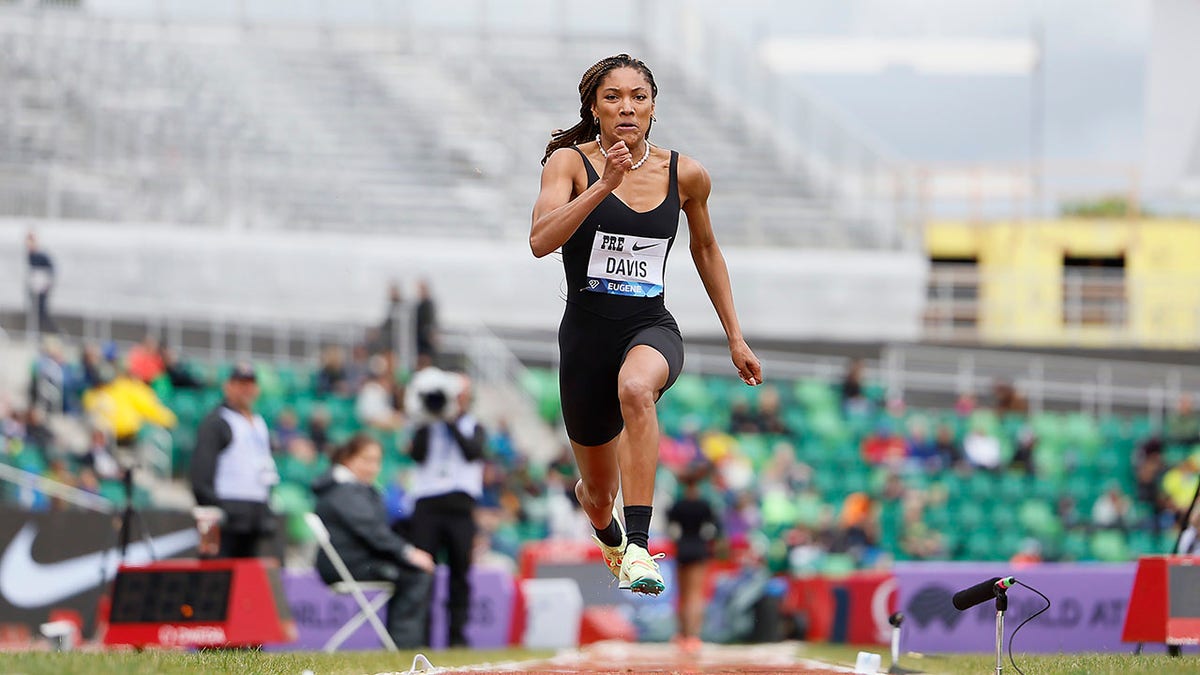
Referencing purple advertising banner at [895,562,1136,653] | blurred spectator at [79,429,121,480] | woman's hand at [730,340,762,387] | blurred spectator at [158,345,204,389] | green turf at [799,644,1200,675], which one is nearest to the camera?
green turf at [799,644,1200,675]

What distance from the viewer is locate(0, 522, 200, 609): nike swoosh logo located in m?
13.7

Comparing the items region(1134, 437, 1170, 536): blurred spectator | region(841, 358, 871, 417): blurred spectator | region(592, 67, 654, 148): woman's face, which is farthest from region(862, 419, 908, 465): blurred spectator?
region(592, 67, 654, 148): woman's face

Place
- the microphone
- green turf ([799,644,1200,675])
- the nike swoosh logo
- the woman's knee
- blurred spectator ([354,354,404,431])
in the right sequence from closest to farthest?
the microphone
green turf ([799,644,1200,675])
the woman's knee
the nike swoosh logo
blurred spectator ([354,354,404,431])

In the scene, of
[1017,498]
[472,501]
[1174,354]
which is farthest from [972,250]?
[472,501]

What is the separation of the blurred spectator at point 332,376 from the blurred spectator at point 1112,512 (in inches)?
372

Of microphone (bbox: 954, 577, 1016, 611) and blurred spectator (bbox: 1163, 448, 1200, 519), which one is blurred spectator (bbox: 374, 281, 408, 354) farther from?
microphone (bbox: 954, 577, 1016, 611)

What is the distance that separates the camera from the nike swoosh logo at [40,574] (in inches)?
539

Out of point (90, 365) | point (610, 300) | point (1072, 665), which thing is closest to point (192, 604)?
point (610, 300)

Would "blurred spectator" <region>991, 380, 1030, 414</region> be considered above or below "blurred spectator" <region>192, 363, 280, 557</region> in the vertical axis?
above

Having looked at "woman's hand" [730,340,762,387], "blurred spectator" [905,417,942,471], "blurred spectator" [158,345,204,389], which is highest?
"blurred spectator" [158,345,204,389]

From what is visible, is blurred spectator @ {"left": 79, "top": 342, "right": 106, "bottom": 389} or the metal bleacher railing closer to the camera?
blurred spectator @ {"left": 79, "top": 342, "right": 106, "bottom": 389}

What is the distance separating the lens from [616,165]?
6.60 meters

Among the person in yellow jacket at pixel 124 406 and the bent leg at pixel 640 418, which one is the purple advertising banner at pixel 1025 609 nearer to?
the bent leg at pixel 640 418

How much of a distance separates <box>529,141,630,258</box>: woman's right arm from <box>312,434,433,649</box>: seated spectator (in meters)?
5.22
